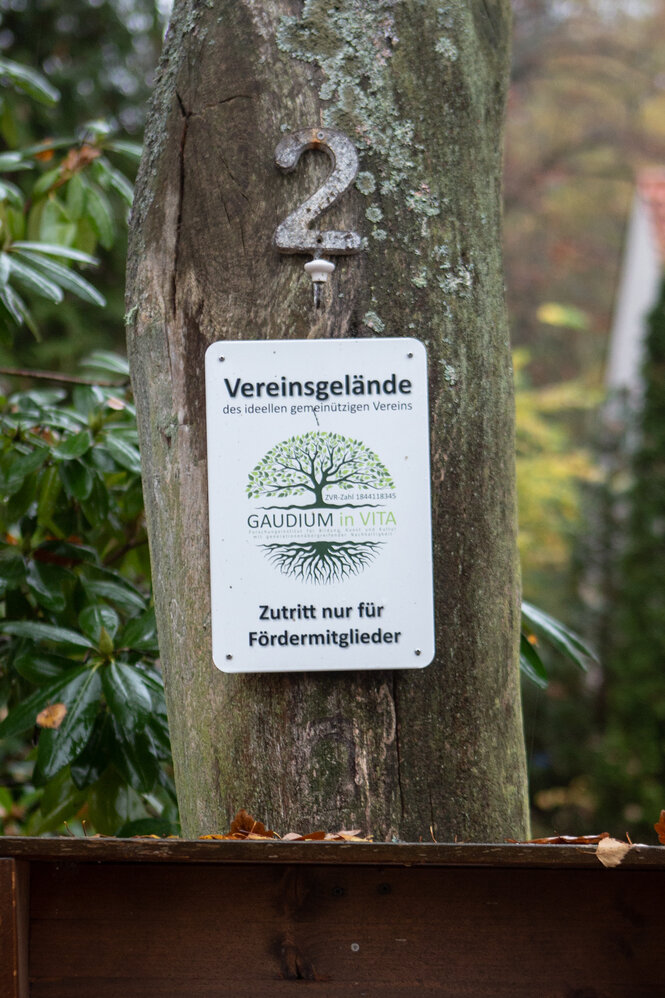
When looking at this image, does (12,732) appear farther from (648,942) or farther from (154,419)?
(648,942)

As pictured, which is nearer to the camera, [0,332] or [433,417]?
[433,417]

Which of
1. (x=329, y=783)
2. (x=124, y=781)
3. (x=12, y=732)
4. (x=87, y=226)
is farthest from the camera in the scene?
(x=87, y=226)

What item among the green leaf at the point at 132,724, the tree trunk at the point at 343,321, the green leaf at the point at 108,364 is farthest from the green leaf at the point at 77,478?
the tree trunk at the point at 343,321

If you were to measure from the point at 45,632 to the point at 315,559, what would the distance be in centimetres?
77

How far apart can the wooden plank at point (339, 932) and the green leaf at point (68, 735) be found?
23.7 inches

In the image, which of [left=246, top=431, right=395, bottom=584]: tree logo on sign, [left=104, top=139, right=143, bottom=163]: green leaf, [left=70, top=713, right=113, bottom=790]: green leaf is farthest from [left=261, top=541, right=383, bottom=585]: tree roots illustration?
[left=104, top=139, right=143, bottom=163]: green leaf

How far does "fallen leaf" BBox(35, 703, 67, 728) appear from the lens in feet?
5.46

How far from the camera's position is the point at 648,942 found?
1066 millimetres

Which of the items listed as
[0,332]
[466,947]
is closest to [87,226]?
[0,332]

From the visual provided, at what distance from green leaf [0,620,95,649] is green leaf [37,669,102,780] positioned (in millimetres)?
124

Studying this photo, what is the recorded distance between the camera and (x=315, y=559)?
1292 millimetres

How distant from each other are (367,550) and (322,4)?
77cm

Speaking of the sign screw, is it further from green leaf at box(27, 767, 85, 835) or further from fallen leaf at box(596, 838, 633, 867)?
green leaf at box(27, 767, 85, 835)

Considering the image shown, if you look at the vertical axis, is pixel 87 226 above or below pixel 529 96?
below
